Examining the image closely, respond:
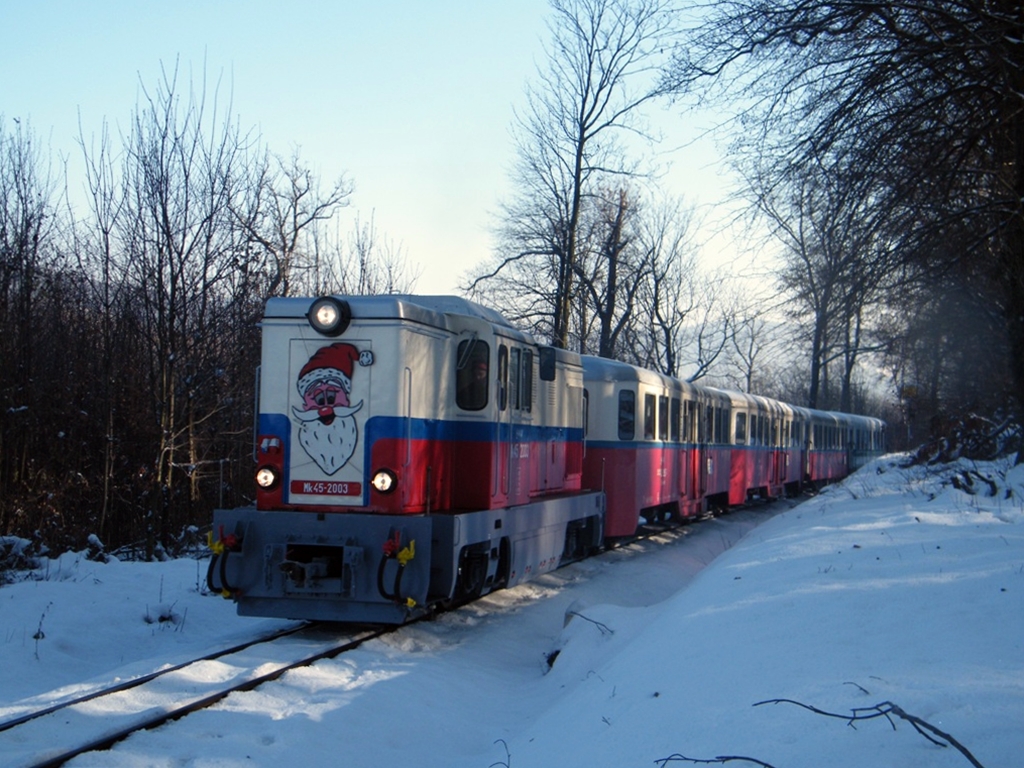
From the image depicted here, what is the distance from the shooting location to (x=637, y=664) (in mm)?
6398

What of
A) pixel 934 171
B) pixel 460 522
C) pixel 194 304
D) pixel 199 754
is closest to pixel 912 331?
pixel 934 171

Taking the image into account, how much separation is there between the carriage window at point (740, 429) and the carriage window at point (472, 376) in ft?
48.5

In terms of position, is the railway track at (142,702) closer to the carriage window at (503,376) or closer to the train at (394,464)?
the train at (394,464)

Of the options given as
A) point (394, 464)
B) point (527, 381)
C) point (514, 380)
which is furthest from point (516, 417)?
point (394, 464)

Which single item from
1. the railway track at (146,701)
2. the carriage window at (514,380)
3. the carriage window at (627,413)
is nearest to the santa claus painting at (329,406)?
the railway track at (146,701)

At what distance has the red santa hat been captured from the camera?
8.93 meters

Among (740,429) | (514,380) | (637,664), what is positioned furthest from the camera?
(740,429)

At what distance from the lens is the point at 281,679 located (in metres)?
6.88

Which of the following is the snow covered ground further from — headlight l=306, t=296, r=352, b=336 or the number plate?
headlight l=306, t=296, r=352, b=336

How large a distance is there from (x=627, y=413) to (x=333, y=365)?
783cm

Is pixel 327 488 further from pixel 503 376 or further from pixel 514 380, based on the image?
pixel 514 380

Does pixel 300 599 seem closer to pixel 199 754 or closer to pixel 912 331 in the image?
pixel 199 754

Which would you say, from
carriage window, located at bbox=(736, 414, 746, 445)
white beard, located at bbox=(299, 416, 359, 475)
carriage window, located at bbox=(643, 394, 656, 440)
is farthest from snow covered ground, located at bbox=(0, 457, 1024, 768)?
carriage window, located at bbox=(736, 414, 746, 445)

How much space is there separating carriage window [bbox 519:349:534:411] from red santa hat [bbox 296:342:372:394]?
2.64 metres
